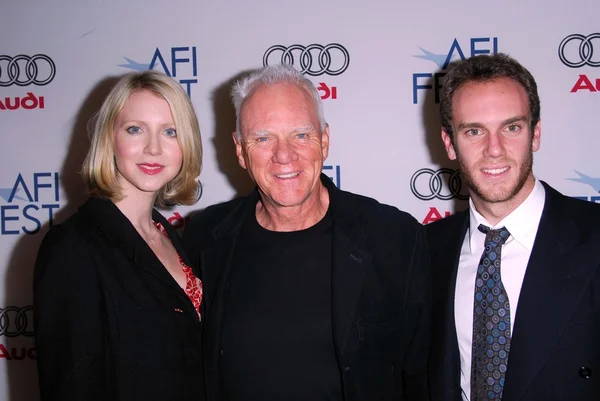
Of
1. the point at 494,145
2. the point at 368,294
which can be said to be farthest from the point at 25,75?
the point at 494,145

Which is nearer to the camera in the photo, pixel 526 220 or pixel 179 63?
pixel 526 220

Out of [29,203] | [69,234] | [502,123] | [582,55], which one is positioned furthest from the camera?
[29,203]

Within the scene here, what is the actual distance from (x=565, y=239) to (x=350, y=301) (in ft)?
2.79

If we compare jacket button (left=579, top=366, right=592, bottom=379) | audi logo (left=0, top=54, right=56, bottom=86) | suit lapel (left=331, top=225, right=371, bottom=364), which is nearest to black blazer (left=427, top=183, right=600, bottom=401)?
jacket button (left=579, top=366, right=592, bottom=379)

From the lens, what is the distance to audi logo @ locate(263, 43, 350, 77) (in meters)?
3.29

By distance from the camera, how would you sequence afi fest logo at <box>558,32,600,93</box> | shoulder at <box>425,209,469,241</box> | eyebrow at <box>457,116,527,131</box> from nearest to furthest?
eyebrow at <box>457,116,527,131</box>, shoulder at <box>425,209,469,241</box>, afi fest logo at <box>558,32,600,93</box>

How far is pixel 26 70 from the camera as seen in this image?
140 inches

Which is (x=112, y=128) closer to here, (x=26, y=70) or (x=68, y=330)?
(x=68, y=330)

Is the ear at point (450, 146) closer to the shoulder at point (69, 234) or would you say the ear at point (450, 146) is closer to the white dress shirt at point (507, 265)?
the white dress shirt at point (507, 265)

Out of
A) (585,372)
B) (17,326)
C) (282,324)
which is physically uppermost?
(282,324)

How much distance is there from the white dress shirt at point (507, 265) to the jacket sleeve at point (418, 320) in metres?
0.14

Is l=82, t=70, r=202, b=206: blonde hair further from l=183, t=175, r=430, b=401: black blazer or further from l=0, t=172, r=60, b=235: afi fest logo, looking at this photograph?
l=0, t=172, r=60, b=235: afi fest logo

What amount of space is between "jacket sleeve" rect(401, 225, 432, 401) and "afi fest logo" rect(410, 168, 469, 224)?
106 centimetres

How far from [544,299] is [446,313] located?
0.40 m
